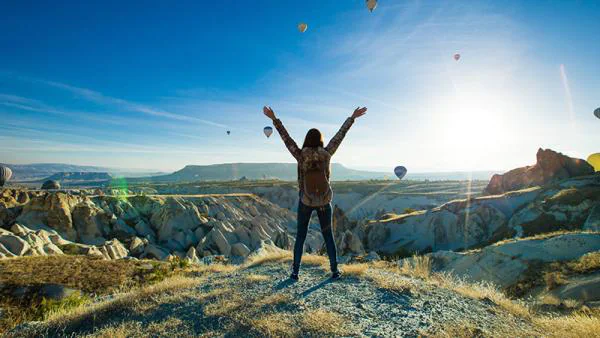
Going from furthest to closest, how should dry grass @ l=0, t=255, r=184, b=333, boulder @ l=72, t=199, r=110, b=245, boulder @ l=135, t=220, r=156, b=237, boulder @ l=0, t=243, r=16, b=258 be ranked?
boulder @ l=135, t=220, r=156, b=237 → boulder @ l=72, t=199, r=110, b=245 → boulder @ l=0, t=243, r=16, b=258 → dry grass @ l=0, t=255, r=184, b=333

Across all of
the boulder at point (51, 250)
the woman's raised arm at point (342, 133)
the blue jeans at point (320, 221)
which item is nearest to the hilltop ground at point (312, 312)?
the blue jeans at point (320, 221)

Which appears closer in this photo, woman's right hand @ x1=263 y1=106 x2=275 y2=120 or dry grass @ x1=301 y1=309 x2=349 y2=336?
dry grass @ x1=301 y1=309 x2=349 y2=336

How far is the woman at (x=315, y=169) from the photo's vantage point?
21.2 ft

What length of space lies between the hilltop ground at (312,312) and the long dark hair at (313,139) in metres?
2.88

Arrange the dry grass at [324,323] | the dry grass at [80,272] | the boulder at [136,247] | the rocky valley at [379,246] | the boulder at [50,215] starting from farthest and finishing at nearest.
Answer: the boulder at [136,247]
the boulder at [50,215]
the dry grass at [80,272]
the rocky valley at [379,246]
the dry grass at [324,323]

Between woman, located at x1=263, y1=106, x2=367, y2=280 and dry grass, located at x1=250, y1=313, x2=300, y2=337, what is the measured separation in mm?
2235

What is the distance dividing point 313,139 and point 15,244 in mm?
18277

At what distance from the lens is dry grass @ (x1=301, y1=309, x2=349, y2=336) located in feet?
14.2

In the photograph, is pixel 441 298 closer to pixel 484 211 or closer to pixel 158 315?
pixel 158 315

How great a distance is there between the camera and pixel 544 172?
120 feet

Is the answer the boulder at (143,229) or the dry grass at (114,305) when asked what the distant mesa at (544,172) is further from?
the boulder at (143,229)

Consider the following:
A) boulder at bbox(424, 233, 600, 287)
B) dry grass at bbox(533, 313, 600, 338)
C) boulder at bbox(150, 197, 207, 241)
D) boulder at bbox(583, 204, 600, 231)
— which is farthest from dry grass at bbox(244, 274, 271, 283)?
boulder at bbox(150, 197, 207, 241)

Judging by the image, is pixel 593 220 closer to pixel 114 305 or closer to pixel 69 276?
pixel 114 305

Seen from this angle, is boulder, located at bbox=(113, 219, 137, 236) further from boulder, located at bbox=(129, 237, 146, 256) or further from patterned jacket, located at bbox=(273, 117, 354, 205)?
patterned jacket, located at bbox=(273, 117, 354, 205)
